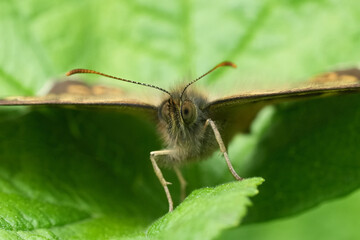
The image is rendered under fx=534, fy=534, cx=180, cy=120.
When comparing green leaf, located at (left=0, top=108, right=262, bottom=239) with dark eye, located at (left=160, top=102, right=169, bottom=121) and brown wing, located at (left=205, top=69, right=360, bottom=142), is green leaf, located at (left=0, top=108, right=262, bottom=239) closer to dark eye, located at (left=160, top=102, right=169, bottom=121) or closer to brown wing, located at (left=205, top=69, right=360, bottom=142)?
dark eye, located at (left=160, top=102, right=169, bottom=121)

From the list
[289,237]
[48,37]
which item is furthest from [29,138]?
[289,237]

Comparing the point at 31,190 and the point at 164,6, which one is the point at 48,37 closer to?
the point at 164,6

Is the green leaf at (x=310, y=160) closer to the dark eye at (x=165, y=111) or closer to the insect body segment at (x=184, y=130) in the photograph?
the insect body segment at (x=184, y=130)

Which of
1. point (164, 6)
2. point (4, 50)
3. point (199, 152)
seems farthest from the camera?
point (164, 6)

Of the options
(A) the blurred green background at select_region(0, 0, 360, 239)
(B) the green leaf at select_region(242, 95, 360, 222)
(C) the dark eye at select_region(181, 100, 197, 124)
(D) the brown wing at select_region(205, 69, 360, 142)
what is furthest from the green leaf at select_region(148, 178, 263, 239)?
(A) the blurred green background at select_region(0, 0, 360, 239)

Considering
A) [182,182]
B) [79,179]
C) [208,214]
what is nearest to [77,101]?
[79,179]

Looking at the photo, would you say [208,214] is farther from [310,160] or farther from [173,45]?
[173,45]
